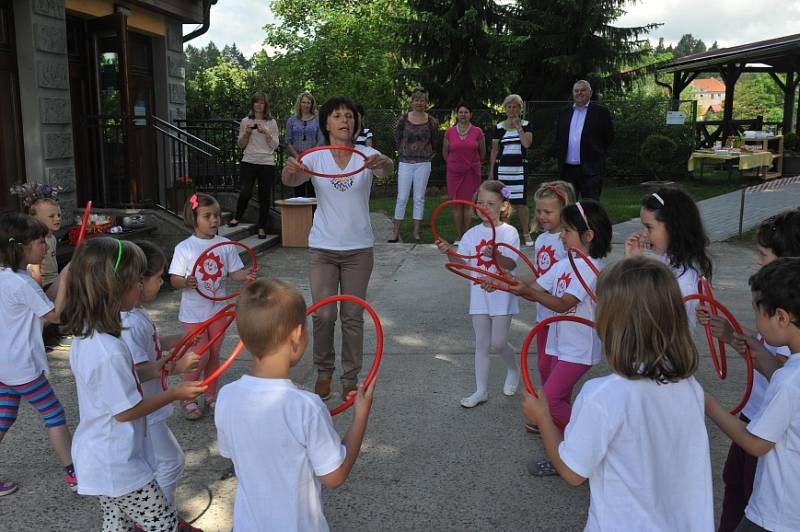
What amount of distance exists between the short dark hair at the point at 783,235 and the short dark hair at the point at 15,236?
337 cm

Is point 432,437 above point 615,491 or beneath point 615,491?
beneath

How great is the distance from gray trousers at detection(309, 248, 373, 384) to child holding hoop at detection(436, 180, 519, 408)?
712 mm

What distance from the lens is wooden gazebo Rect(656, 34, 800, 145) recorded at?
778 inches

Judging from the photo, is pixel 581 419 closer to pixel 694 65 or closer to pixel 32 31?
pixel 32 31

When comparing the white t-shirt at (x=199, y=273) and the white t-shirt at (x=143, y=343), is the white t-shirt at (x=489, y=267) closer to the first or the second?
the white t-shirt at (x=199, y=273)

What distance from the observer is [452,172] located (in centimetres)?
1003

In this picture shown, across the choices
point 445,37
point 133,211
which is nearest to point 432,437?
point 133,211

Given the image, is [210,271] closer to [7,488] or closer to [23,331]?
[23,331]

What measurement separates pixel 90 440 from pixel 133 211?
264 inches

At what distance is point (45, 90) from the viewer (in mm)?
8047

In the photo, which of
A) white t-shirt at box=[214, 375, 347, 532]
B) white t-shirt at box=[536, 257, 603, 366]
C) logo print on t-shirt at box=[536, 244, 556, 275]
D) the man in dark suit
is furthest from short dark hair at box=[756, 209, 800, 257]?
the man in dark suit

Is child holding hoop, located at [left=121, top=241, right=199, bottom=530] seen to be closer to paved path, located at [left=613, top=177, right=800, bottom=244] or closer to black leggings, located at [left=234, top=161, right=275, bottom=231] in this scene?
black leggings, located at [left=234, top=161, right=275, bottom=231]

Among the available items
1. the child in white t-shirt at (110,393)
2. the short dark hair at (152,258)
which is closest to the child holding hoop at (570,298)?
the short dark hair at (152,258)

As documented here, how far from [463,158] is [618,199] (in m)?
A: 6.60
